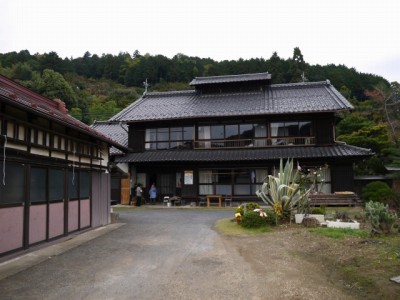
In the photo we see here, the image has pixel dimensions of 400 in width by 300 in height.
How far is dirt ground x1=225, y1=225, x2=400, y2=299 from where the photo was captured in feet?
18.8

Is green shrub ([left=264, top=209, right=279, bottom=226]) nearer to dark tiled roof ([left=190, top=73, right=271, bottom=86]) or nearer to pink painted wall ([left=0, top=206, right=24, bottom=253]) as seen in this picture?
pink painted wall ([left=0, top=206, right=24, bottom=253])

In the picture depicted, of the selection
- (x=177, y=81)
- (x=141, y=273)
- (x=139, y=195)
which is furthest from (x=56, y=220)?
(x=177, y=81)

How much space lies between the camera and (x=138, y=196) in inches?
901

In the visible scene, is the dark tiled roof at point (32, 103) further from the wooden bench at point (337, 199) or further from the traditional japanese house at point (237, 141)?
the wooden bench at point (337, 199)

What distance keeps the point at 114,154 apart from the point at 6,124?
1720cm

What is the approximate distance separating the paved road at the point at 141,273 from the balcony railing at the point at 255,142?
532 inches

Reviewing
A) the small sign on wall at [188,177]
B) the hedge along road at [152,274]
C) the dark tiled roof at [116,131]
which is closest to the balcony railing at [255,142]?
the small sign on wall at [188,177]

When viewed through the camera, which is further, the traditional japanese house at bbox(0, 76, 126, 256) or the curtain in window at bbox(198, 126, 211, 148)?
the curtain in window at bbox(198, 126, 211, 148)

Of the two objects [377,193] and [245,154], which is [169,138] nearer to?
[245,154]

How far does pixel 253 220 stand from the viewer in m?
12.2

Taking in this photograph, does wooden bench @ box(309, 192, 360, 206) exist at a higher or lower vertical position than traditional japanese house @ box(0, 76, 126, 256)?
lower

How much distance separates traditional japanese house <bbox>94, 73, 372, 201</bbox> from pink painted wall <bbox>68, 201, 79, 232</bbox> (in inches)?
458

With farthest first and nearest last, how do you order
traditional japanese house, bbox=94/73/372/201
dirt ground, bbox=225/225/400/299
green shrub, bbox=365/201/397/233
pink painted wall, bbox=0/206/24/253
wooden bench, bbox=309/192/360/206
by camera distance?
traditional japanese house, bbox=94/73/372/201, wooden bench, bbox=309/192/360/206, green shrub, bbox=365/201/397/233, pink painted wall, bbox=0/206/24/253, dirt ground, bbox=225/225/400/299

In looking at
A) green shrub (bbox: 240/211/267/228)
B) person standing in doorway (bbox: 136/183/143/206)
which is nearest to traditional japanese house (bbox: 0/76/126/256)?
green shrub (bbox: 240/211/267/228)
